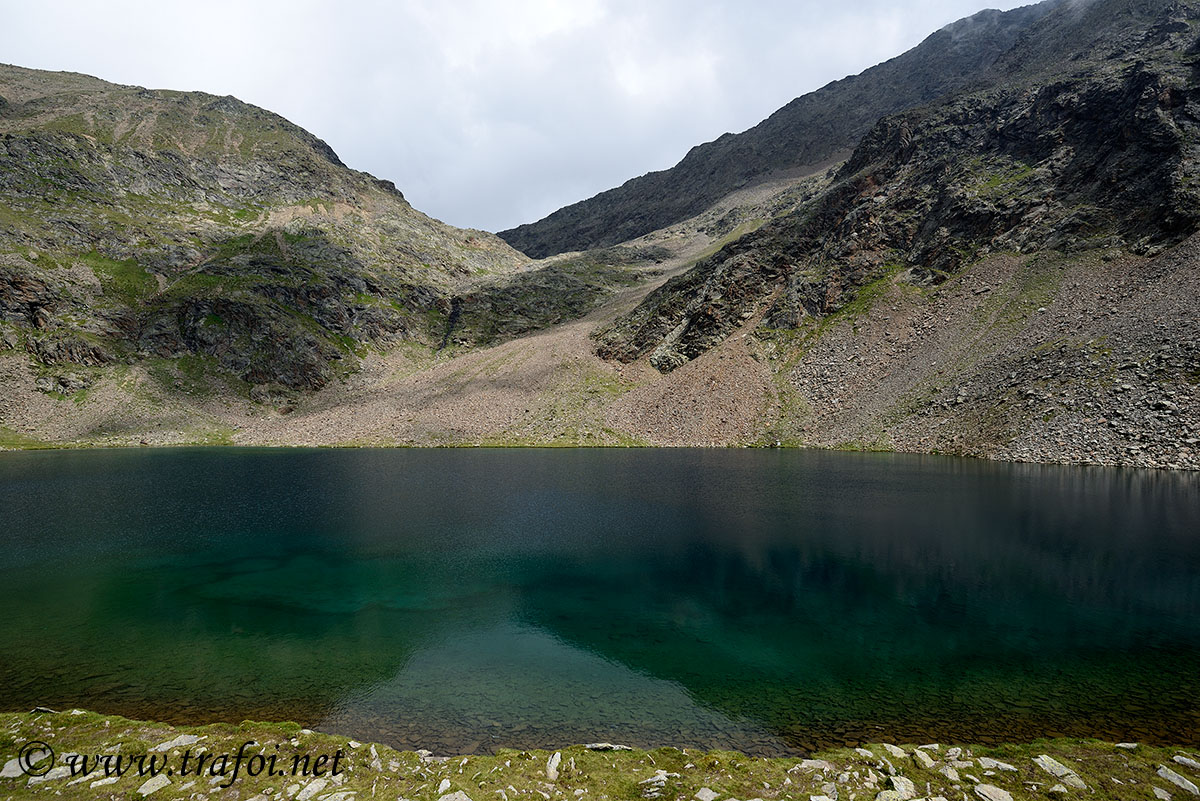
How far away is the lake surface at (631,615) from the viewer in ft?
40.0

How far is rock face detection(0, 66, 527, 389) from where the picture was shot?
9844cm

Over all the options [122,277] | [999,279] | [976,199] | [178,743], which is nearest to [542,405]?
[999,279]

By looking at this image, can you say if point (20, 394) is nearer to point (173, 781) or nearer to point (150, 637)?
point (150, 637)

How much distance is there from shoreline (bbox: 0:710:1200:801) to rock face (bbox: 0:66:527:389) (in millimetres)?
106109

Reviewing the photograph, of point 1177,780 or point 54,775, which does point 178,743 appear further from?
point 1177,780

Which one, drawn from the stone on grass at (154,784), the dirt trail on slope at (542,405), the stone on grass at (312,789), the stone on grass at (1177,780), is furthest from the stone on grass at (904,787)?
the dirt trail on slope at (542,405)

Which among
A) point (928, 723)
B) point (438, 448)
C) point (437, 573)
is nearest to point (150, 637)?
point (437, 573)

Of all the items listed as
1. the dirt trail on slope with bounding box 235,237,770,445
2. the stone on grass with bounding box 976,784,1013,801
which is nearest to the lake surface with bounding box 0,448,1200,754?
the stone on grass with bounding box 976,784,1013,801

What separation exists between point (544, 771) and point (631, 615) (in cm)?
908

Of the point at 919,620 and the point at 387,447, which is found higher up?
the point at 919,620

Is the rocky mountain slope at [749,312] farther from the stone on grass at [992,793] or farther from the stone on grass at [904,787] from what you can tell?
the stone on grass at [904,787]

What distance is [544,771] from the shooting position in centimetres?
938

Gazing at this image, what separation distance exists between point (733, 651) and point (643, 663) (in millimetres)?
2796

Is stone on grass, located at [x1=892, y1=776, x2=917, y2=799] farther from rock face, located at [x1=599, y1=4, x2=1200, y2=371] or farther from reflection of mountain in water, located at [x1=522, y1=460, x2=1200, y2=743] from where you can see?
rock face, located at [x1=599, y1=4, x2=1200, y2=371]
